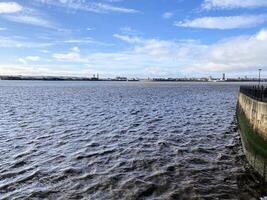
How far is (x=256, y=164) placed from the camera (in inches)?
572

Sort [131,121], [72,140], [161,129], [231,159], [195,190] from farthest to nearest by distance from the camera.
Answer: [131,121] → [161,129] → [72,140] → [231,159] → [195,190]

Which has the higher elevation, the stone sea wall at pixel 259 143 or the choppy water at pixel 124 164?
the stone sea wall at pixel 259 143

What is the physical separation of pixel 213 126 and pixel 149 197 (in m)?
17.8

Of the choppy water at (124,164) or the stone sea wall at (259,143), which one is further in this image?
the stone sea wall at (259,143)

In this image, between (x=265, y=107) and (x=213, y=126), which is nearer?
(x=265, y=107)

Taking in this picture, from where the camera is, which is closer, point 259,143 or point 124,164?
point 259,143

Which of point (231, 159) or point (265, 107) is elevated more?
point (265, 107)

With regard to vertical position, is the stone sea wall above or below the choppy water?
above

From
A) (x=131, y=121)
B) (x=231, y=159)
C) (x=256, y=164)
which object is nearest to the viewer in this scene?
(x=256, y=164)

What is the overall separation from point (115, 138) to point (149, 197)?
11.0m

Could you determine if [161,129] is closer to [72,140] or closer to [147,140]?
[147,140]

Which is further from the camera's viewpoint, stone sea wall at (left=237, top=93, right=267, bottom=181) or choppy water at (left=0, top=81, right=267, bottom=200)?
stone sea wall at (left=237, top=93, right=267, bottom=181)

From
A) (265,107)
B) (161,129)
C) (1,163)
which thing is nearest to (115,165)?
(1,163)

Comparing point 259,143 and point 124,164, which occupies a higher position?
point 259,143
